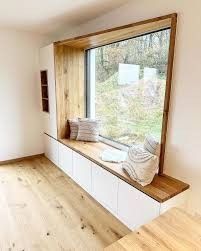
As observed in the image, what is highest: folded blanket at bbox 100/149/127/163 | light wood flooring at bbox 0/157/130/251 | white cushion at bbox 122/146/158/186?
white cushion at bbox 122/146/158/186

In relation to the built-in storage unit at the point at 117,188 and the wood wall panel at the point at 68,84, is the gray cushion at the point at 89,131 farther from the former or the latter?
the wood wall panel at the point at 68,84

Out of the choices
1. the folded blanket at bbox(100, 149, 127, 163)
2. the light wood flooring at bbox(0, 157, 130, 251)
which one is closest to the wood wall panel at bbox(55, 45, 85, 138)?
the light wood flooring at bbox(0, 157, 130, 251)

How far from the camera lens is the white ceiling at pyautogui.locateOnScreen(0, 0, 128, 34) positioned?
2.20 m

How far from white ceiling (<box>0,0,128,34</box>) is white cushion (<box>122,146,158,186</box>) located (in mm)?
1653

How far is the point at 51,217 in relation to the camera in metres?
2.23

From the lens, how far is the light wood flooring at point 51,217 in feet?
6.20

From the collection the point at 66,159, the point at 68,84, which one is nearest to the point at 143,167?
the point at 66,159

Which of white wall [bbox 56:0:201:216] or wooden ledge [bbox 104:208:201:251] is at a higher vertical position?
white wall [bbox 56:0:201:216]

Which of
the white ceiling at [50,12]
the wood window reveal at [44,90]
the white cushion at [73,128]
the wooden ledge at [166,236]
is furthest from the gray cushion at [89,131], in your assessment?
the wooden ledge at [166,236]

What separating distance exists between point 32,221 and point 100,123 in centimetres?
164

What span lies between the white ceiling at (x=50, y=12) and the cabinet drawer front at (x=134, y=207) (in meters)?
1.95

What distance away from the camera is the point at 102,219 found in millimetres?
2211

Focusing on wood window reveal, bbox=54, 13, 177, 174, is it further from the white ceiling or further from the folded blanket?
the folded blanket

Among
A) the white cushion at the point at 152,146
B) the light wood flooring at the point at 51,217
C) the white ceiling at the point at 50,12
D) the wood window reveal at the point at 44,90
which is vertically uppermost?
the white ceiling at the point at 50,12
